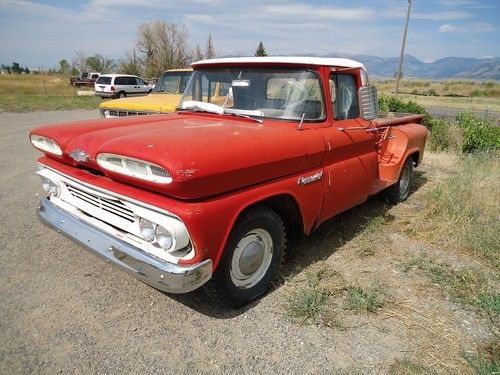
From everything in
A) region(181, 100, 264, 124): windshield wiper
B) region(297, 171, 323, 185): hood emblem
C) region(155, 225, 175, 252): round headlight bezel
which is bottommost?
region(155, 225, 175, 252): round headlight bezel

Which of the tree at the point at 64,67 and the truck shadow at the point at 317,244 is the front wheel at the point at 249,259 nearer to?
the truck shadow at the point at 317,244

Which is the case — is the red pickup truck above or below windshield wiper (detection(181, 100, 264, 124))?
below

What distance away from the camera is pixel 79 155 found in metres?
2.68

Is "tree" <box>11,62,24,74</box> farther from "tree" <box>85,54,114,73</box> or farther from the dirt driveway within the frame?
the dirt driveway

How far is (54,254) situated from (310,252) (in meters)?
2.43

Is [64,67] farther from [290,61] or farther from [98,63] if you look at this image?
[290,61]

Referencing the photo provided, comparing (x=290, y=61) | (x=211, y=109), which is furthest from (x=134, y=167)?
(x=290, y=61)

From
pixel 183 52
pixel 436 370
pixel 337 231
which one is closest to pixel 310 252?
pixel 337 231

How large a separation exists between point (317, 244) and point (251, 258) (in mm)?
1337

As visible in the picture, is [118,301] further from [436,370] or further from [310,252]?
[436,370]

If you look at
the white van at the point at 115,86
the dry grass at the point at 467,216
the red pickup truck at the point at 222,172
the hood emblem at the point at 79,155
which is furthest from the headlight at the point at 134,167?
the white van at the point at 115,86

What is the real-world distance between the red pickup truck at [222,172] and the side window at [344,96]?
0.01 m

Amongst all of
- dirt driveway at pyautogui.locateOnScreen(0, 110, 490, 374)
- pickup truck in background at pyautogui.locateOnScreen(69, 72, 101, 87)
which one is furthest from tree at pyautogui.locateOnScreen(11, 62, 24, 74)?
dirt driveway at pyautogui.locateOnScreen(0, 110, 490, 374)

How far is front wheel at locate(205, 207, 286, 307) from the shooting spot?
8.40 ft
